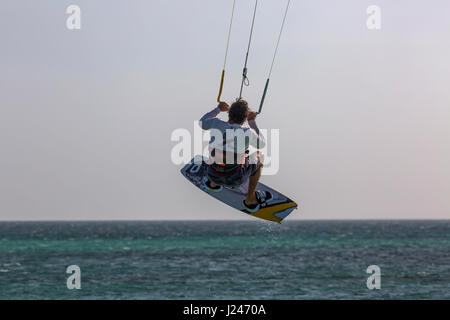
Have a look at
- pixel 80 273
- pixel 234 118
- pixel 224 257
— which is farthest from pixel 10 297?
pixel 234 118

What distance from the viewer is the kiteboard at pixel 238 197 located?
14891 millimetres

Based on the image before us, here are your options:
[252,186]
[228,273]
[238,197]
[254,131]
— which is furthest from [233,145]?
[228,273]

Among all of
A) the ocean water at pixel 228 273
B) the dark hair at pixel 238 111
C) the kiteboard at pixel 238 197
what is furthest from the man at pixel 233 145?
the ocean water at pixel 228 273

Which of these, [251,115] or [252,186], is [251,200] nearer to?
[252,186]

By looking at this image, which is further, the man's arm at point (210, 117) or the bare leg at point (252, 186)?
the bare leg at point (252, 186)

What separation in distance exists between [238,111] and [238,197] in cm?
347

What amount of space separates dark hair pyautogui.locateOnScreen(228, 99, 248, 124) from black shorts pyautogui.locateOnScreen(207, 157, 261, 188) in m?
1.09

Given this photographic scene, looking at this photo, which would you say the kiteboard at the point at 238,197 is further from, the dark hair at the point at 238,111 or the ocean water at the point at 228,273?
the ocean water at the point at 228,273

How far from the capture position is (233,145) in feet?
40.3

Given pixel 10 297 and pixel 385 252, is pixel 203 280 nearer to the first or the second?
pixel 10 297

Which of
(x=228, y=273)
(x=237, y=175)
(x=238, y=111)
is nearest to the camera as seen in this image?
(x=238, y=111)

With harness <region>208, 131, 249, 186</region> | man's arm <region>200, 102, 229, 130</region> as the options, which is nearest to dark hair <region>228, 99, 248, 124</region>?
man's arm <region>200, 102, 229, 130</region>

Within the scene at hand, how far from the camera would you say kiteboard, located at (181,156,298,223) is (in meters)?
14.9
